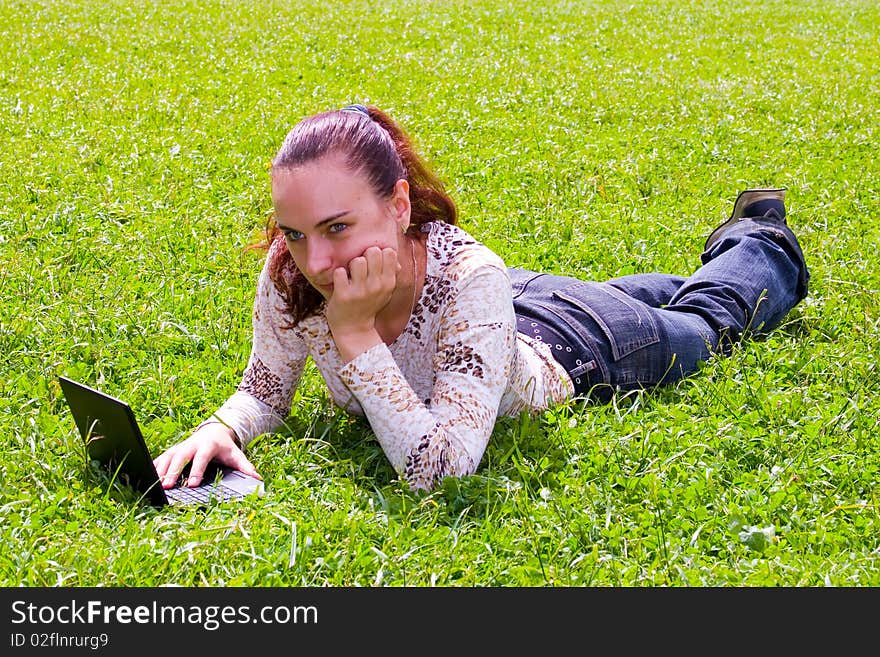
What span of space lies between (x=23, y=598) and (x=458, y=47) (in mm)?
12386

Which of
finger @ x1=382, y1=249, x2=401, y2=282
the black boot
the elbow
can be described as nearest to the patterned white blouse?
the elbow

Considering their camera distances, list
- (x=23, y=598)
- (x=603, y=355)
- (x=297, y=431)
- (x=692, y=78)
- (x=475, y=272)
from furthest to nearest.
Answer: (x=692, y=78) → (x=603, y=355) → (x=297, y=431) → (x=475, y=272) → (x=23, y=598)

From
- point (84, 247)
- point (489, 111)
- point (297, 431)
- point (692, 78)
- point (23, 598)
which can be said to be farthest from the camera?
point (692, 78)

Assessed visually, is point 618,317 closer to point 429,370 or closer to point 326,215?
point 429,370

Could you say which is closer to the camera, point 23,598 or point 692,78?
point 23,598

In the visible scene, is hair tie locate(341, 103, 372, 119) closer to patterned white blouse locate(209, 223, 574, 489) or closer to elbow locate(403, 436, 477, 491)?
patterned white blouse locate(209, 223, 574, 489)

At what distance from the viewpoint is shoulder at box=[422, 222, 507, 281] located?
3814mm

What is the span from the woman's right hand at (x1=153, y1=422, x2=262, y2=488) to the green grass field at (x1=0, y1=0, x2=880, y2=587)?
0.43ft

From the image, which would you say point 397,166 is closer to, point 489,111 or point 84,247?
point 84,247

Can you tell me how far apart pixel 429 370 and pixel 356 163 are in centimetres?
86

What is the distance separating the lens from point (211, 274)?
602cm

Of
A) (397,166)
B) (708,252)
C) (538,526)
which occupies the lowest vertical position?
(538,526)

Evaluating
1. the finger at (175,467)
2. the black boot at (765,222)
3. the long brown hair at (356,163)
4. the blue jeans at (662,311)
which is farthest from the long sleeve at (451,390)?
the black boot at (765,222)

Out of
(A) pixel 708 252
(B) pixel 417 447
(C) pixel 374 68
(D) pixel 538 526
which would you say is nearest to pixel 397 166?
(B) pixel 417 447
